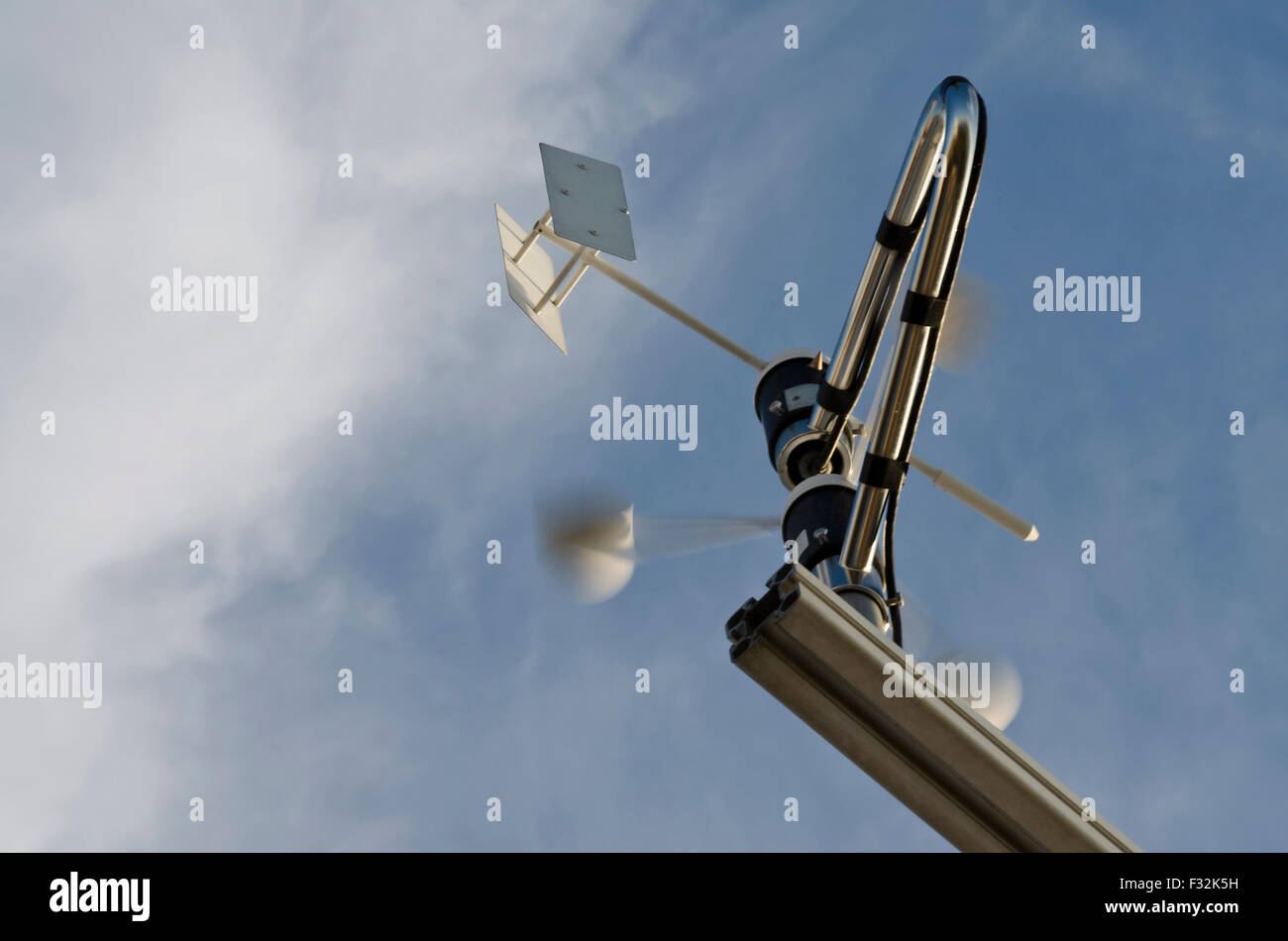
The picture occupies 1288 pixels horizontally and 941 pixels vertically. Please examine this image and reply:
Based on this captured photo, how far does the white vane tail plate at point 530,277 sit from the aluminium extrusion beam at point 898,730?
7725 mm

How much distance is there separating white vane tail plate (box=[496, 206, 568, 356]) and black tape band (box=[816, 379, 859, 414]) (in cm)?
331

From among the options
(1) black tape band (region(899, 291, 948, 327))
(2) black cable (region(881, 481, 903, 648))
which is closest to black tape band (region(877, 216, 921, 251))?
(1) black tape band (region(899, 291, 948, 327))

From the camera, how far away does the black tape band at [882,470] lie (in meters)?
9.30

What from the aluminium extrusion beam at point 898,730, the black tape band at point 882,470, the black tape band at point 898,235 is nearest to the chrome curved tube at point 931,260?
the black tape band at point 882,470

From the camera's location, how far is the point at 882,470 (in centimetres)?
934

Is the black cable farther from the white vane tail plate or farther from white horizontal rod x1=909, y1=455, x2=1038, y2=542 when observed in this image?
the white vane tail plate

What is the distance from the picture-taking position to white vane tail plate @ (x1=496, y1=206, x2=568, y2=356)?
14.1m

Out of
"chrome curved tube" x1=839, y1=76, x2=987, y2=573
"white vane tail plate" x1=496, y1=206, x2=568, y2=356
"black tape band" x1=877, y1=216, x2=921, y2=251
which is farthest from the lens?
"white vane tail plate" x1=496, y1=206, x2=568, y2=356

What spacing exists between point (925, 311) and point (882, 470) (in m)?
1.08

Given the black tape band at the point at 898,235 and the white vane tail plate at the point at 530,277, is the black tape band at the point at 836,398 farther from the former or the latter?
the white vane tail plate at the point at 530,277

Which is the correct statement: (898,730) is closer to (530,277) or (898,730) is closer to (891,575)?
(891,575)

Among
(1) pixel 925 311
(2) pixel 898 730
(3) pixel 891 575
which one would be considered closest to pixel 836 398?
(3) pixel 891 575
